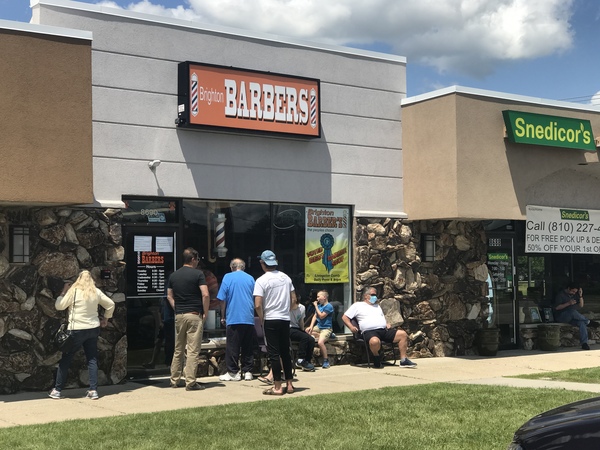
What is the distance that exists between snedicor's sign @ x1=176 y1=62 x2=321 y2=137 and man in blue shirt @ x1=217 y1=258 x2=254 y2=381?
2512 millimetres

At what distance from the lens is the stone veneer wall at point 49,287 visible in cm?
1178

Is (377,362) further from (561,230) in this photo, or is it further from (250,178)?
(561,230)

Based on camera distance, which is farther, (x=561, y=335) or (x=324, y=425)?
(x=561, y=335)

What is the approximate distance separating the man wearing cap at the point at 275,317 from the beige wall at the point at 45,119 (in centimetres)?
276

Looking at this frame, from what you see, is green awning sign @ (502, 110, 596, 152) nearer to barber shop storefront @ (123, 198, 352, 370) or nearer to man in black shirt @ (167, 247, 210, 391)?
barber shop storefront @ (123, 198, 352, 370)

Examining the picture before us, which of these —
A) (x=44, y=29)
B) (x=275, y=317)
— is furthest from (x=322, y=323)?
(x=44, y=29)

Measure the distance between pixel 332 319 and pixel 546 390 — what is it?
4731 millimetres

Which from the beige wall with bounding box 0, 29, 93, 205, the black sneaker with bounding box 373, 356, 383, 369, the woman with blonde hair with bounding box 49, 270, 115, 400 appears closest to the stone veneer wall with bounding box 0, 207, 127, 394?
the woman with blonde hair with bounding box 49, 270, 115, 400

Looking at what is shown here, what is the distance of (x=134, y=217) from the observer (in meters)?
13.1

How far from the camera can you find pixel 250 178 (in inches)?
559

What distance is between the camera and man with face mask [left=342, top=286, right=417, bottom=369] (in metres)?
14.5

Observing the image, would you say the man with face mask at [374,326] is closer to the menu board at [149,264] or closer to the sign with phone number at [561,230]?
the menu board at [149,264]

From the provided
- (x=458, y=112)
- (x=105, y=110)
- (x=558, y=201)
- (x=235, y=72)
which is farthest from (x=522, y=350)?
(x=105, y=110)

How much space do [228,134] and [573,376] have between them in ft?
22.3
